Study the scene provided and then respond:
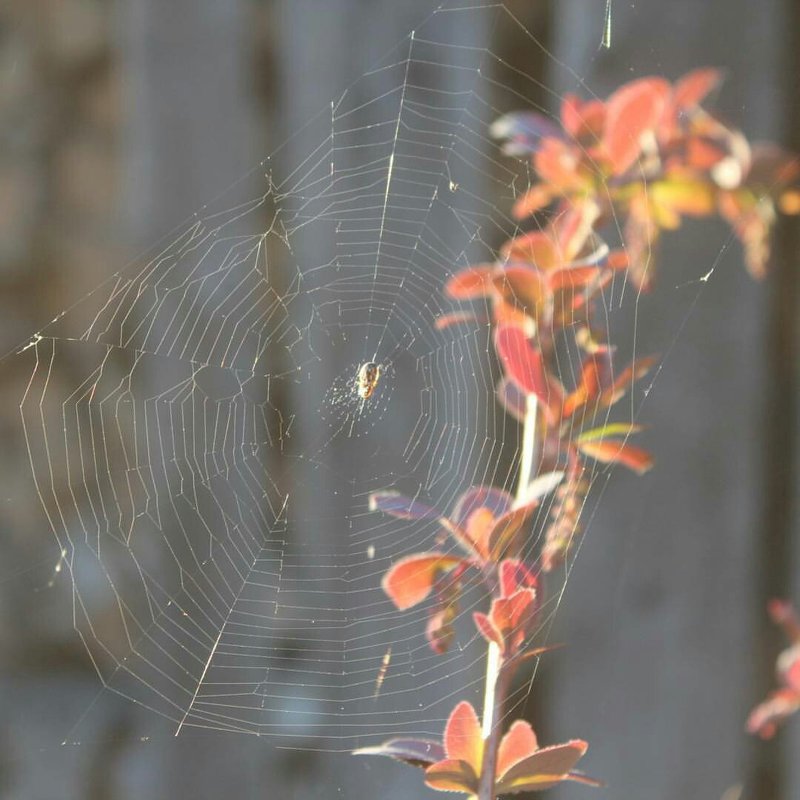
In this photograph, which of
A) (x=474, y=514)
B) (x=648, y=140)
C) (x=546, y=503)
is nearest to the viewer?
(x=474, y=514)

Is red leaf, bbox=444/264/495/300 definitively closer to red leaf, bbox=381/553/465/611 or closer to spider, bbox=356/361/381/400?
red leaf, bbox=381/553/465/611

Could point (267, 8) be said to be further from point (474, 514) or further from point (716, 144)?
point (474, 514)

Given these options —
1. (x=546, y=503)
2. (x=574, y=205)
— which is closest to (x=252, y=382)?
(x=546, y=503)

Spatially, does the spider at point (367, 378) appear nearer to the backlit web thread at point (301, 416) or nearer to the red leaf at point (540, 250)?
the backlit web thread at point (301, 416)

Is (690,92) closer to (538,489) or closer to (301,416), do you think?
(538,489)

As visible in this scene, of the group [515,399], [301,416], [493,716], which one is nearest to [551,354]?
[515,399]

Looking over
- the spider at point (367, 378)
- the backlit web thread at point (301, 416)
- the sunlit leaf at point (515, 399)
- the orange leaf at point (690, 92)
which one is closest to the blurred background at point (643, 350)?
the backlit web thread at point (301, 416)
